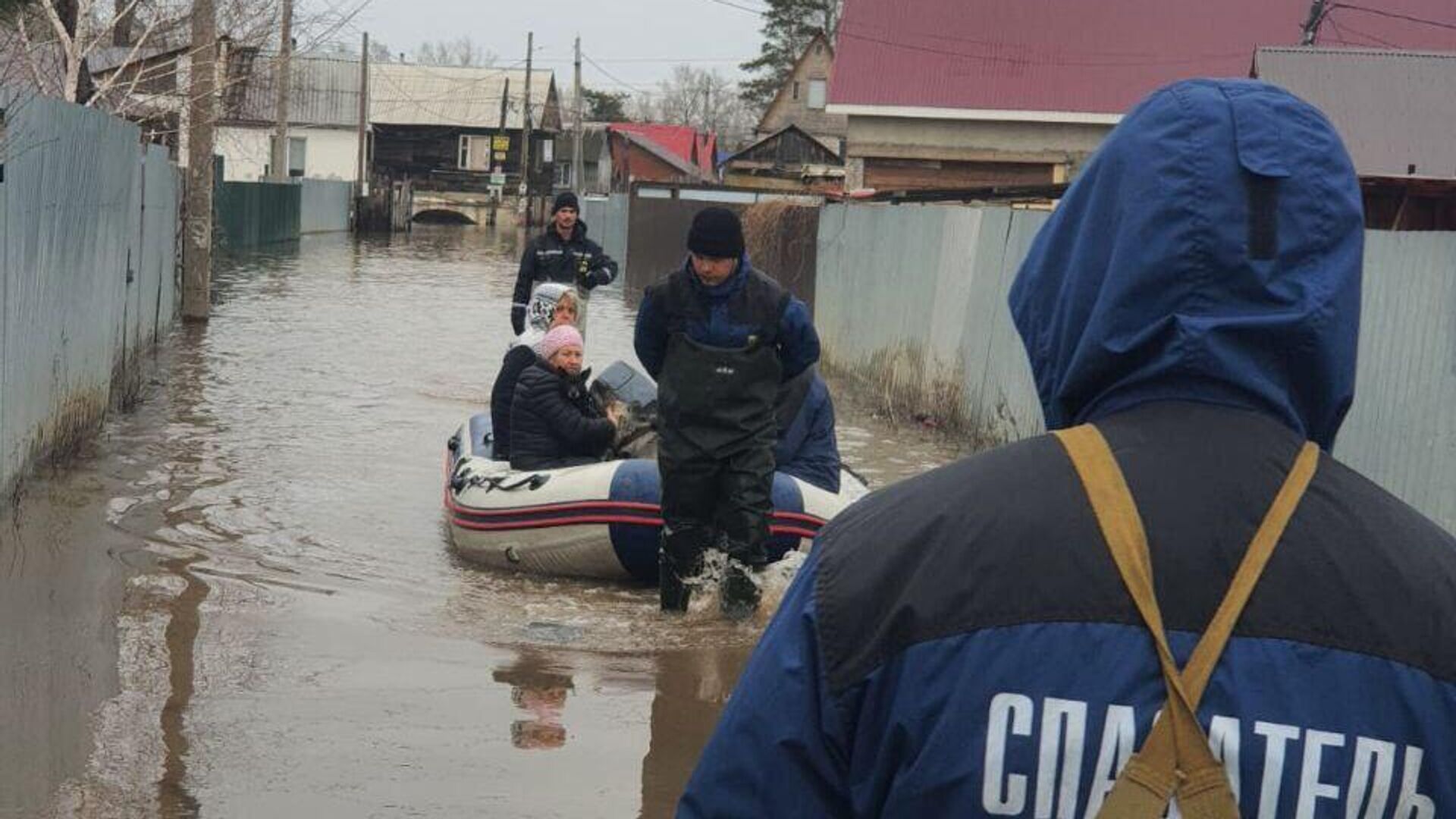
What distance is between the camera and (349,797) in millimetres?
5781

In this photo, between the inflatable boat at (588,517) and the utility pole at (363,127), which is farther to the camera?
the utility pole at (363,127)

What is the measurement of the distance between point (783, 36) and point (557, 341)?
88416 mm

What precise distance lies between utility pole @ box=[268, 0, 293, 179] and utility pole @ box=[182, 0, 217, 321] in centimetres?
524

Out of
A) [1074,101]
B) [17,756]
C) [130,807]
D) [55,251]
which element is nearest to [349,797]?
[130,807]

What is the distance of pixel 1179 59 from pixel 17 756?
29.5 m

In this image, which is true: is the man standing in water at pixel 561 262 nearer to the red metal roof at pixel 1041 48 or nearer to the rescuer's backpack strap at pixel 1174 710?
the rescuer's backpack strap at pixel 1174 710

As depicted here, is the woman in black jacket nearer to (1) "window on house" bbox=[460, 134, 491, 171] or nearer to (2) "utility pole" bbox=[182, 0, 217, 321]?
(2) "utility pole" bbox=[182, 0, 217, 321]

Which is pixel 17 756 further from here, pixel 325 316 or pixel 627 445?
pixel 325 316

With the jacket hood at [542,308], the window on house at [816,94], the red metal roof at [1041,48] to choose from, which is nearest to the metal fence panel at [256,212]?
the red metal roof at [1041,48]

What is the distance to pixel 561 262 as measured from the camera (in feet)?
47.3

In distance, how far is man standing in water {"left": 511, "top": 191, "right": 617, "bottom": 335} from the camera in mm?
14391

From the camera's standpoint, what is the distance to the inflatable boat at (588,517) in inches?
367

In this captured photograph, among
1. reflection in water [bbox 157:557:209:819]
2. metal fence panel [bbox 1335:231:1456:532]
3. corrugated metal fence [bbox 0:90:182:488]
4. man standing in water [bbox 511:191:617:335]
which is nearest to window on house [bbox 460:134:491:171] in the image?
corrugated metal fence [bbox 0:90:182:488]

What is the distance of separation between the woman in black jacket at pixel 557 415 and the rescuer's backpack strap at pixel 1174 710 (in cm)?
794
